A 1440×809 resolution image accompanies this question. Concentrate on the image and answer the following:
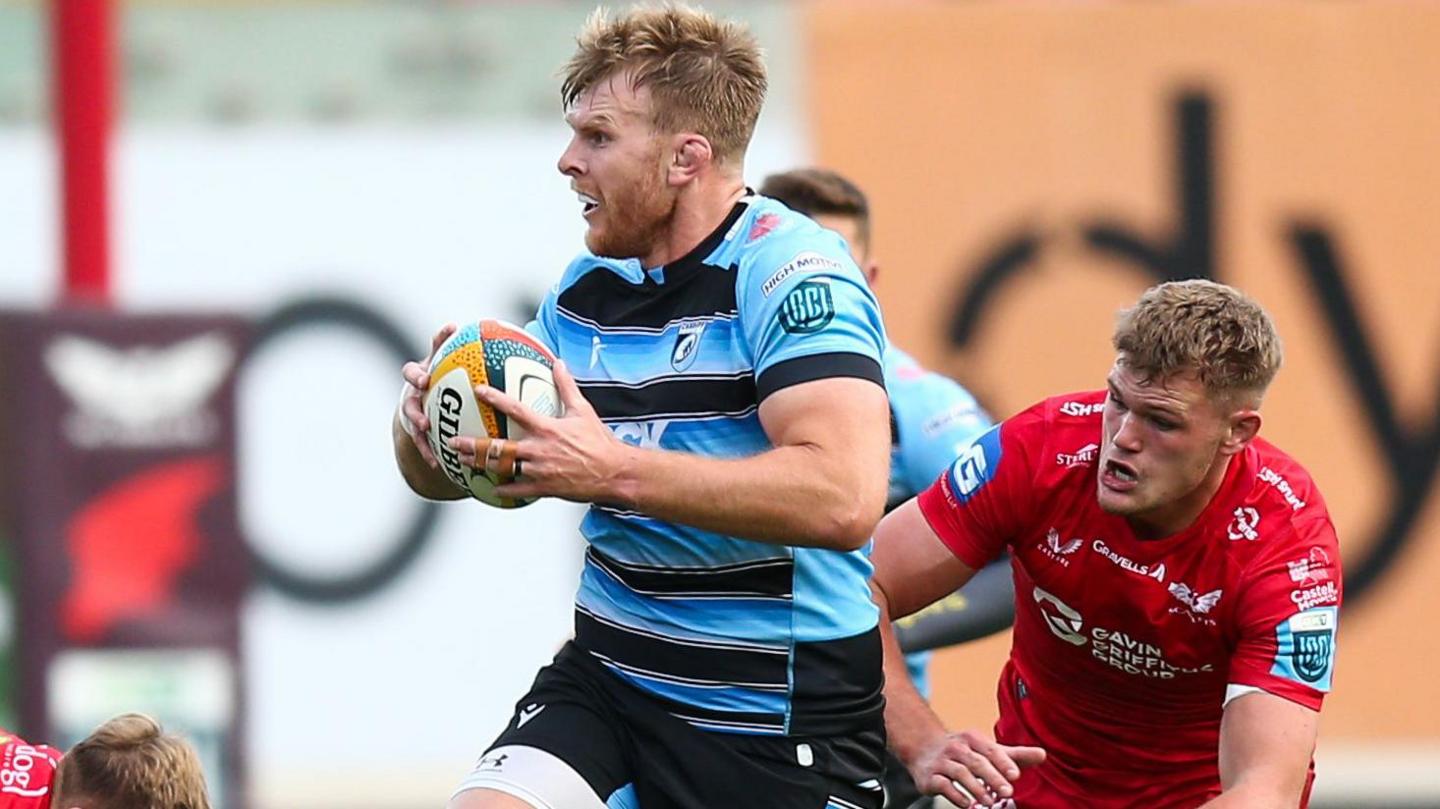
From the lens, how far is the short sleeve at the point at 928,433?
6.27 meters

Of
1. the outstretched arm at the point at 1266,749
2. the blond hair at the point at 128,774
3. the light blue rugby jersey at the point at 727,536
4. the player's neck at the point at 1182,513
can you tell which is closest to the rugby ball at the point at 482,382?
the light blue rugby jersey at the point at 727,536

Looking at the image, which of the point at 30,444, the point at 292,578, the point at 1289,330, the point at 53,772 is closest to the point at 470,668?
the point at 292,578

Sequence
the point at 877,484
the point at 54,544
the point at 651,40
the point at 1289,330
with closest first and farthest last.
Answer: the point at 877,484
the point at 651,40
the point at 54,544
the point at 1289,330

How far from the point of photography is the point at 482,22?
34.9ft

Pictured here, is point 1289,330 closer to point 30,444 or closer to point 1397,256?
point 1397,256

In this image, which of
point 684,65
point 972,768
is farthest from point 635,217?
point 972,768

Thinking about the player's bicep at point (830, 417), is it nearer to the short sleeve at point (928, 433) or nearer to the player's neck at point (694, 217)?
the player's neck at point (694, 217)

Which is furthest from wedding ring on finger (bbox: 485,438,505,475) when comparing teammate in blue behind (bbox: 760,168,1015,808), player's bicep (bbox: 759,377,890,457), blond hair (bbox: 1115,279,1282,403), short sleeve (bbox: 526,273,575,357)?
teammate in blue behind (bbox: 760,168,1015,808)

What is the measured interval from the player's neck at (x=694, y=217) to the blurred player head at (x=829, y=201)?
5.48 ft

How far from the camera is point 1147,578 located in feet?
16.8

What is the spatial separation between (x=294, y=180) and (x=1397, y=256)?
488cm

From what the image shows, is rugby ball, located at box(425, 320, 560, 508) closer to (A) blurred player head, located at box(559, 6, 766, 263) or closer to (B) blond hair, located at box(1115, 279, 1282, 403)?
(A) blurred player head, located at box(559, 6, 766, 263)

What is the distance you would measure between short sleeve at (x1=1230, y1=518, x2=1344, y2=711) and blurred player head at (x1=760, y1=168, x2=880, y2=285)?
1.76 metres

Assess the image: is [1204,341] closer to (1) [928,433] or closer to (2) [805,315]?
(2) [805,315]
